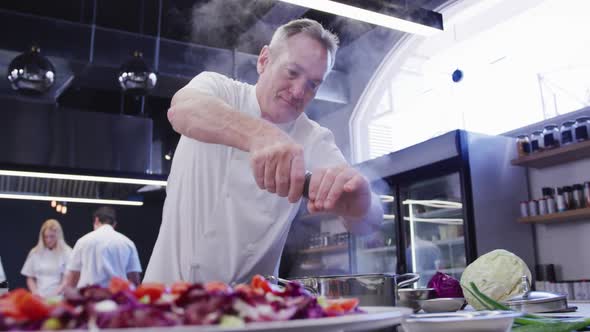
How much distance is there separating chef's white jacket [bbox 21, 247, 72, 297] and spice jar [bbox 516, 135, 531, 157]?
425cm

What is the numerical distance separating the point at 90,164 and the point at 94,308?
481cm

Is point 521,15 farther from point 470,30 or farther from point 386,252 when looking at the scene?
point 386,252

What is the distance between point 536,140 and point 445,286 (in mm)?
2610

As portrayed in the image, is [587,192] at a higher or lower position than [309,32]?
lower

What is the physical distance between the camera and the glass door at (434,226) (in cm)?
399

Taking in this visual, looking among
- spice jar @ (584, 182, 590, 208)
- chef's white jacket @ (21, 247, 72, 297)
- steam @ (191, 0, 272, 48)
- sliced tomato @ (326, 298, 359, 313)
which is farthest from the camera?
chef's white jacket @ (21, 247, 72, 297)

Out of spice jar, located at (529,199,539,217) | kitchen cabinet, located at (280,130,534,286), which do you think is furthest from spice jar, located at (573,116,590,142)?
kitchen cabinet, located at (280,130,534,286)

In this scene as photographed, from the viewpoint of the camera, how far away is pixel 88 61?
4.52 m

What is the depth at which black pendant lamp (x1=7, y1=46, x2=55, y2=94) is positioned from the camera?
382 centimetres

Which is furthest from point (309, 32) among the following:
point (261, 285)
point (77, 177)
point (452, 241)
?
point (77, 177)

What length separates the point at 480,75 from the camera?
420 cm

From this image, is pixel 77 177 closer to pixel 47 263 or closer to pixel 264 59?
pixel 47 263

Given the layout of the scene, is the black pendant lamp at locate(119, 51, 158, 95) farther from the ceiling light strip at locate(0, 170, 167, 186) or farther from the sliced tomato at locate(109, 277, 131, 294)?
the sliced tomato at locate(109, 277, 131, 294)

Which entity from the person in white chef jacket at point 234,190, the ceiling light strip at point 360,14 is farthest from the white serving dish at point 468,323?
the ceiling light strip at point 360,14
